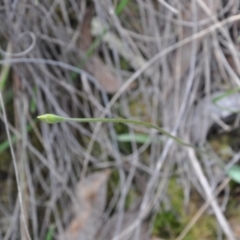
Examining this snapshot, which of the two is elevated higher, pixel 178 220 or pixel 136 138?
pixel 136 138

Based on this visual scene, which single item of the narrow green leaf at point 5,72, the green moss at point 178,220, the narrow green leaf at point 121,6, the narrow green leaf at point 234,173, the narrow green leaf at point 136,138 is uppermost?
the narrow green leaf at point 121,6

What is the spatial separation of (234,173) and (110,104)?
0.40 metres

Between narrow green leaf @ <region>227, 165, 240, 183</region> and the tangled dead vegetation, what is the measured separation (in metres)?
0.02

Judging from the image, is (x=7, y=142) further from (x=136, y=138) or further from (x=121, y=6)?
(x=121, y=6)

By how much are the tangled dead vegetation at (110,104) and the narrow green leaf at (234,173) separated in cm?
2

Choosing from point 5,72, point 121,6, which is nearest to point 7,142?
point 5,72

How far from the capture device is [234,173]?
115 centimetres

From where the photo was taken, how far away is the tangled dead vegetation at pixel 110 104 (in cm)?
122

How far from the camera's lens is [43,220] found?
130 cm

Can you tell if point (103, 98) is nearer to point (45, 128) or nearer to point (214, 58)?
point (45, 128)

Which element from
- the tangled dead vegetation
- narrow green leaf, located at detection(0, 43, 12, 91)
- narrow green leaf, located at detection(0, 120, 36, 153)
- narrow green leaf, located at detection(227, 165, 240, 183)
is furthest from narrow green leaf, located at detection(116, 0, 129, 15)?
narrow green leaf, located at detection(227, 165, 240, 183)

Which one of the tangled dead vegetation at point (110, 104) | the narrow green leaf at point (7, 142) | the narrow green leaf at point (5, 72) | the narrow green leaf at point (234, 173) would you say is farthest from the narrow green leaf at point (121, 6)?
the narrow green leaf at point (234, 173)

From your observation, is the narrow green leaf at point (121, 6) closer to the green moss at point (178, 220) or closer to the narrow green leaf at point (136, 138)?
the narrow green leaf at point (136, 138)

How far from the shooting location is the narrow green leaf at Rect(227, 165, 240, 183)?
114 centimetres
